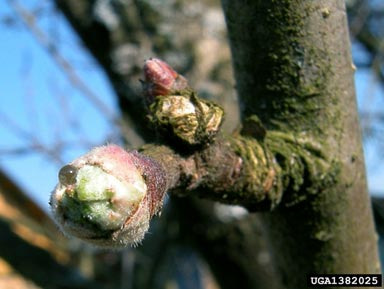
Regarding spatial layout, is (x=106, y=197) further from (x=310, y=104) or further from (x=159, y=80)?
(x=310, y=104)

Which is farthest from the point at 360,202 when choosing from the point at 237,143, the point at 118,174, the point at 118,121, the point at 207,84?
the point at 118,121

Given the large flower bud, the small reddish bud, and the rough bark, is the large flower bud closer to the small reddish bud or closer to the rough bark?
the small reddish bud

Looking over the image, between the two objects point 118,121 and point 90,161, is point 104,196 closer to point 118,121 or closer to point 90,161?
point 90,161

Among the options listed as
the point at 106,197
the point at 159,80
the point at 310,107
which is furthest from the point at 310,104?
the point at 106,197

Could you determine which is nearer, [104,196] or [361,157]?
[104,196]

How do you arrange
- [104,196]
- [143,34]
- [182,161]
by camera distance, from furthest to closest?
[143,34] < [182,161] < [104,196]

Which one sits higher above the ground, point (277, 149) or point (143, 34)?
point (143, 34)
